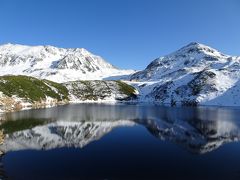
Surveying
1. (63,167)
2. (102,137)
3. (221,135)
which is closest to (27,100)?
(102,137)

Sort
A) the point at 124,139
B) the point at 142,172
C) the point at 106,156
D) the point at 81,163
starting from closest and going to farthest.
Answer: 1. the point at 142,172
2. the point at 81,163
3. the point at 106,156
4. the point at 124,139

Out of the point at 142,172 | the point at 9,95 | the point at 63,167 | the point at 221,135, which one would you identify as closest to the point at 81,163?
the point at 63,167

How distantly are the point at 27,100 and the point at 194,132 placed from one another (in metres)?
131

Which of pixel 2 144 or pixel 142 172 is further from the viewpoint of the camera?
pixel 2 144

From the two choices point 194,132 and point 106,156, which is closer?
point 106,156

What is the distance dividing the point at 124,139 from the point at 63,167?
1023 inches

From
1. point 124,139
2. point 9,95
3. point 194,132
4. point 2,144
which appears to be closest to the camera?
point 2,144

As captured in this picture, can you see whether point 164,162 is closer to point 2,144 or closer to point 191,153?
point 191,153

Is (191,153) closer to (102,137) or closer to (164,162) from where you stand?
(164,162)

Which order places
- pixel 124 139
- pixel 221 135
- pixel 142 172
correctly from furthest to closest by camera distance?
pixel 221 135 < pixel 124 139 < pixel 142 172

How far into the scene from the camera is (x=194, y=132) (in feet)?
249

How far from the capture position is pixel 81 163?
143 ft

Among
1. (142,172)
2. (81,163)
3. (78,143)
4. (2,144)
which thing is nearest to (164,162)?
(142,172)

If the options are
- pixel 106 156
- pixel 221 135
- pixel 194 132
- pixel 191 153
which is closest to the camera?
pixel 106 156
